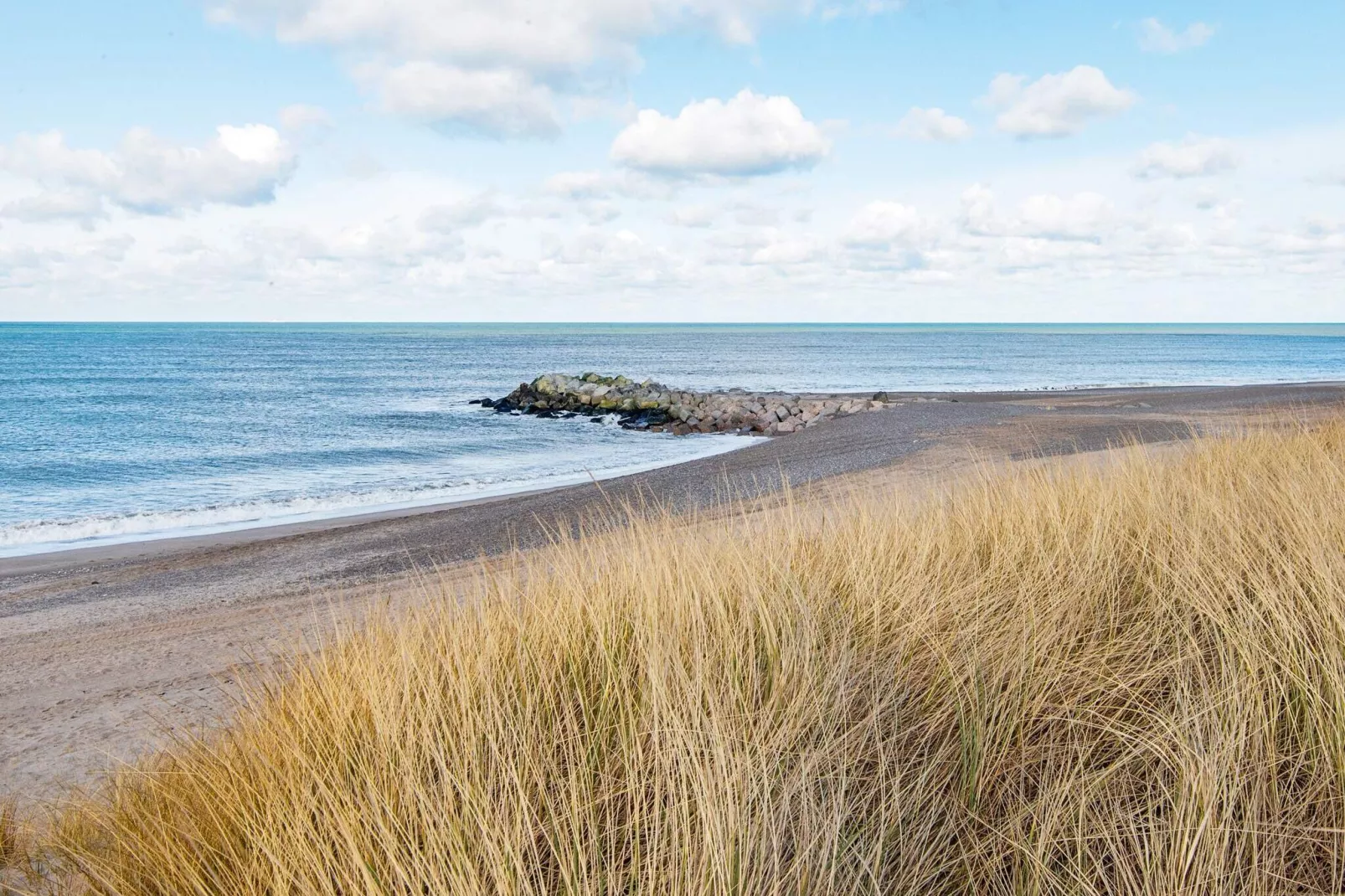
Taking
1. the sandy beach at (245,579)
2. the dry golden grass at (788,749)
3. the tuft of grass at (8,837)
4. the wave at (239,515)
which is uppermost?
the dry golden grass at (788,749)

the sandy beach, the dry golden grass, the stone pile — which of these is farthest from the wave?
the stone pile

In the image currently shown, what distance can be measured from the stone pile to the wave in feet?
29.9

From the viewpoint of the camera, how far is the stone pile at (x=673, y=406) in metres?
27.5

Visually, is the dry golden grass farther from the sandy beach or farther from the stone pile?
the stone pile

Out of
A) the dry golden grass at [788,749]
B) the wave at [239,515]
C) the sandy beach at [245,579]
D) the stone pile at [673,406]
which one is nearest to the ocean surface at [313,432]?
the wave at [239,515]

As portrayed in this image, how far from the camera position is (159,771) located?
2.84m

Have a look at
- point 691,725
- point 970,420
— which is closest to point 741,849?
point 691,725

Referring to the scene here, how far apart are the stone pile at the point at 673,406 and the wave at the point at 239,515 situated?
359 inches

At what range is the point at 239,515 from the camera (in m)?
14.8

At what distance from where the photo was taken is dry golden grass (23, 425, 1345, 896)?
81.0 inches

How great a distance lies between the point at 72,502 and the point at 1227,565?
18.1m

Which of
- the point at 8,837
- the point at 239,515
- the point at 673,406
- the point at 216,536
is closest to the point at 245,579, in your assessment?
the point at 216,536

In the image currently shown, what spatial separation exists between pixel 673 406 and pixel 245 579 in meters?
21.5

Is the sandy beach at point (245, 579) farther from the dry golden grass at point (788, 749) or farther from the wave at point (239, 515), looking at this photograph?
the dry golden grass at point (788, 749)
